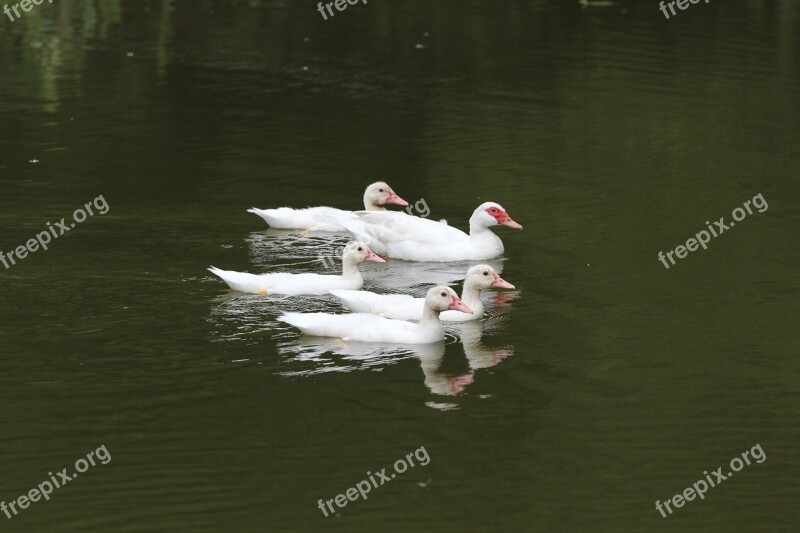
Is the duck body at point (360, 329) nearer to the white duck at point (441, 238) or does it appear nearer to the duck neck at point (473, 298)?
the duck neck at point (473, 298)

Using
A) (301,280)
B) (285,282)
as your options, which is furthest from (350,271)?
(285,282)

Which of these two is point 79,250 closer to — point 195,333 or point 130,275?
point 130,275

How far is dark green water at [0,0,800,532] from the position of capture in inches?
378

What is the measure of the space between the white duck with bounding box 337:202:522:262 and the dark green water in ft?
1.23

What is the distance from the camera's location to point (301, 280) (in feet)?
45.1

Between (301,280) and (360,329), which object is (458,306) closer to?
(360,329)

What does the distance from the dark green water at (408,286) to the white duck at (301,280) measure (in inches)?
8.7

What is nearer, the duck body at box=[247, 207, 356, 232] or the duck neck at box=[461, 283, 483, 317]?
the duck neck at box=[461, 283, 483, 317]

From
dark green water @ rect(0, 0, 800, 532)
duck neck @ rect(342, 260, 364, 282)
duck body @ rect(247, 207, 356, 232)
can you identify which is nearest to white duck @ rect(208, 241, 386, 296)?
duck neck @ rect(342, 260, 364, 282)

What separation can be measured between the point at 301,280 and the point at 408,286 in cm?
132

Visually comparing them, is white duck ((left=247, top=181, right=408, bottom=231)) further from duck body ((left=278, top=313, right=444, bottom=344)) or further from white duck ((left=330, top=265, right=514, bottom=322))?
duck body ((left=278, top=313, right=444, bottom=344))

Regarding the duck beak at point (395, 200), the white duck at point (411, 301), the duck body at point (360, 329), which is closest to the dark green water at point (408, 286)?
the duck body at point (360, 329)

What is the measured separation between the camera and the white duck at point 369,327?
1241 cm

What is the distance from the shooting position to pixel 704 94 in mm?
23406
